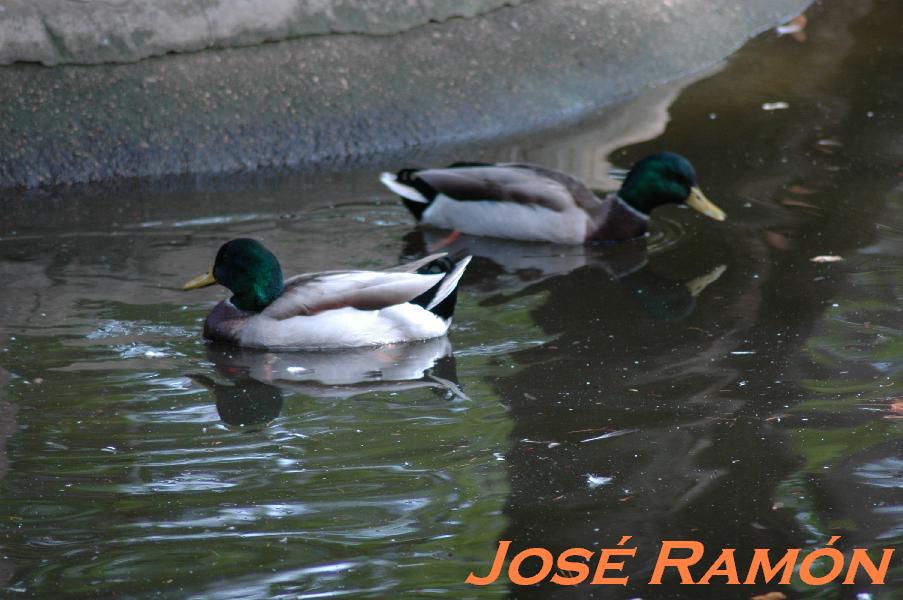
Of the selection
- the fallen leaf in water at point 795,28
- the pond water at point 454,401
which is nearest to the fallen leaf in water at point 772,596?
the pond water at point 454,401

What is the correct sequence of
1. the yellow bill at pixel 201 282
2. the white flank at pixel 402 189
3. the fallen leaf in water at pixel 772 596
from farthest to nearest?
the white flank at pixel 402 189, the yellow bill at pixel 201 282, the fallen leaf in water at pixel 772 596

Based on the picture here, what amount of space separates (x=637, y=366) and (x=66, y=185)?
4421mm

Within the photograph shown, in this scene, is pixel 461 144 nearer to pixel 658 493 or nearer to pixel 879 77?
pixel 879 77

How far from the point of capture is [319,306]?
650 centimetres

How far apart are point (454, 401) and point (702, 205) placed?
297 cm

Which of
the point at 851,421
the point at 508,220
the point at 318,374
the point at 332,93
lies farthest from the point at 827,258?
the point at 332,93

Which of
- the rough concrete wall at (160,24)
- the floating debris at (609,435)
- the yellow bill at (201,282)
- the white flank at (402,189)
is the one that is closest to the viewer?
the floating debris at (609,435)

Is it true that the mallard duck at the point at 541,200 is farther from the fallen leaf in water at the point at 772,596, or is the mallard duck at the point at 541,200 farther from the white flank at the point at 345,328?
the fallen leaf in water at the point at 772,596

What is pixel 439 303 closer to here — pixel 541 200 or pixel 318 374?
pixel 318 374

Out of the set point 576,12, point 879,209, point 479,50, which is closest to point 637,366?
point 879,209

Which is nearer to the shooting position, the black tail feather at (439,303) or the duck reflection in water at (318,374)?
the duck reflection in water at (318,374)

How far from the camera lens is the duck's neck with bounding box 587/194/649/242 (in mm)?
8266

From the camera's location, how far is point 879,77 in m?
11.3

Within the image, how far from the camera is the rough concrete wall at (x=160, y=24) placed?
9.17m
